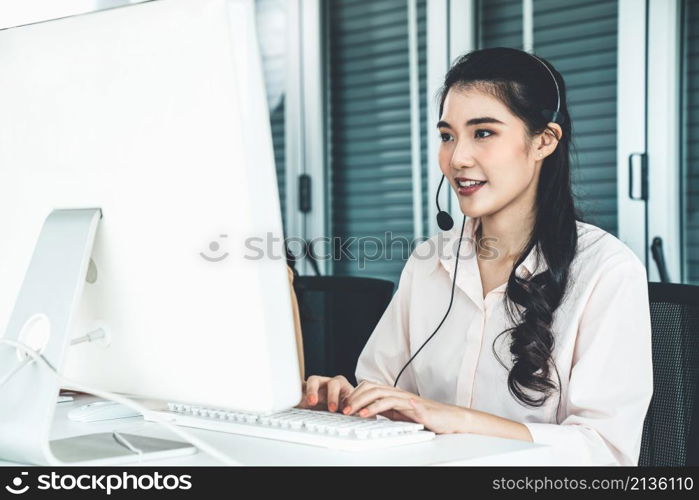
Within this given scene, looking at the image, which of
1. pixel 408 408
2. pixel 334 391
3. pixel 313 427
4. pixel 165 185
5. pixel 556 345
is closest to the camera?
pixel 165 185

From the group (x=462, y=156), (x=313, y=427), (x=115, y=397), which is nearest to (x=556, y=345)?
(x=462, y=156)

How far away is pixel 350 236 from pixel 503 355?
64.6 inches

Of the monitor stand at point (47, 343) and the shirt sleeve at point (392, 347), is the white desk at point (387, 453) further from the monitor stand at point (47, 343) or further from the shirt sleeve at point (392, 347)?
the shirt sleeve at point (392, 347)

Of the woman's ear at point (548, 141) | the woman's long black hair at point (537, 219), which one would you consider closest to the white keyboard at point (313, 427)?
the woman's long black hair at point (537, 219)

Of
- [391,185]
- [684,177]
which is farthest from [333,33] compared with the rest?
[684,177]

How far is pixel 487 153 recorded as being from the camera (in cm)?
163

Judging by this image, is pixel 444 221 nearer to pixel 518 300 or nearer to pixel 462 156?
pixel 462 156

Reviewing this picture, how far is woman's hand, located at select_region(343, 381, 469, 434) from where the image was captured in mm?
1155

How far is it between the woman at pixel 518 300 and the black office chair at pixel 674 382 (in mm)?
56

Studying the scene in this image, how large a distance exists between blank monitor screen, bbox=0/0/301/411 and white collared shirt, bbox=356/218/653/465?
510 millimetres

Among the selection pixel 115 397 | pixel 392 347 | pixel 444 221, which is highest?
pixel 444 221

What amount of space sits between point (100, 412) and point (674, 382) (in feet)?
2.89

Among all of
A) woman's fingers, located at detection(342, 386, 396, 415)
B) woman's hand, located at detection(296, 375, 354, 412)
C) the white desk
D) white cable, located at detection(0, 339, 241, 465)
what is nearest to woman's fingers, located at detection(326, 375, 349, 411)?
woman's hand, located at detection(296, 375, 354, 412)

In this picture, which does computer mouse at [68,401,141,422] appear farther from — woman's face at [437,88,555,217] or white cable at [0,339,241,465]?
woman's face at [437,88,555,217]
